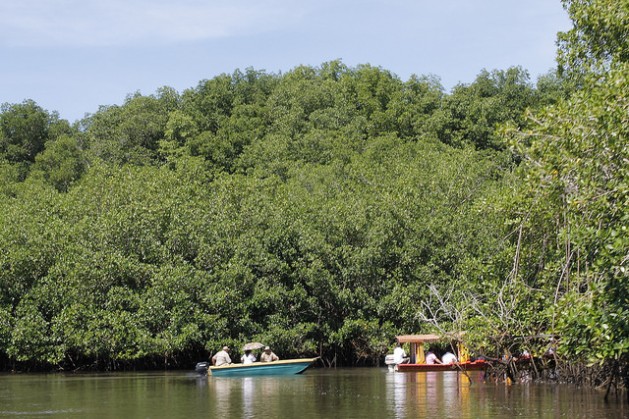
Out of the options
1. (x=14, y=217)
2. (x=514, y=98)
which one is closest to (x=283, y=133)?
(x=514, y=98)

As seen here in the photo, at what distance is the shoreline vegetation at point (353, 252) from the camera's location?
20.0 m

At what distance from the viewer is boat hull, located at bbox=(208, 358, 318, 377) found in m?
34.6

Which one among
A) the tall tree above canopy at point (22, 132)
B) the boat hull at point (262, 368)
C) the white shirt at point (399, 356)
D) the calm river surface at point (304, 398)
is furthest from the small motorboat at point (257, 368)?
the tall tree above canopy at point (22, 132)

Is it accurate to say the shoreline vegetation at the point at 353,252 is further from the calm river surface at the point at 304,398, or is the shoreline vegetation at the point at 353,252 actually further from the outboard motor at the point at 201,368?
the outboard motor at the point at 201,368

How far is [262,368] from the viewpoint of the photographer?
34.7 metres

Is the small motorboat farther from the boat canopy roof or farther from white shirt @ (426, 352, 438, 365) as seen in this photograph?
white shirt @ (426, 352, 438, 365)

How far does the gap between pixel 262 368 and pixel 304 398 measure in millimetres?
9862

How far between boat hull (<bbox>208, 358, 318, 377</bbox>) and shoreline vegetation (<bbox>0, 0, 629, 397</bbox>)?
4.45 meters

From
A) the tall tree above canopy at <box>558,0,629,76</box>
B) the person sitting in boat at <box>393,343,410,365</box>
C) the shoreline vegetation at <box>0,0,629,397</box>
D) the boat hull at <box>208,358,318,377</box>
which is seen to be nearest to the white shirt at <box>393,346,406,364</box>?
the person sitting in boat at <box>393,343,410,365</box>

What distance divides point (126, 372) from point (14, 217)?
1006 centimetres

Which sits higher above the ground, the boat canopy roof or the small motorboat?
the boat canopy roof

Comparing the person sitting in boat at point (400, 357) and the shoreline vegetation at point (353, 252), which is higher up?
the shoreline vegetation at point (353, 252)

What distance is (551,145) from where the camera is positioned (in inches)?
→ 838

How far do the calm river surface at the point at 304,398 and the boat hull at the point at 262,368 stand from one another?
1.72 feet
